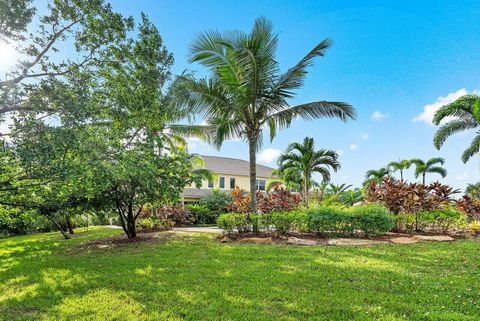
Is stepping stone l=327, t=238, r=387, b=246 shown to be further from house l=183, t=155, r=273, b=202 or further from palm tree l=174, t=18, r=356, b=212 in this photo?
house l=183, t=155, r=273, b=202

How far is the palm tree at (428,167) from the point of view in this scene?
96.8 feet

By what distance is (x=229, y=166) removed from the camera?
33.5 m

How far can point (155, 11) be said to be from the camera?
9172mm

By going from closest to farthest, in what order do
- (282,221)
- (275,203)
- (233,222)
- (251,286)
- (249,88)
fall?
1. (251,286)
2. (249,88)
3. (282,221)
4. (233,222)
5. (275,203)

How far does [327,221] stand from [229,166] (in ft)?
73.8

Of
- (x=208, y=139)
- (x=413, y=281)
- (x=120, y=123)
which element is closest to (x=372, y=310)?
(x=413, y=281)

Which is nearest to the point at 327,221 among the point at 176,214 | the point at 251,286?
the point at 251,286

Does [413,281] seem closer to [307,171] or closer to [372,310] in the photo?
[372,310]

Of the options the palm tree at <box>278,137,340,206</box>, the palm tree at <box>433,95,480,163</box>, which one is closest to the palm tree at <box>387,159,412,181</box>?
the palm tree at <box>433,95,480,163</box>

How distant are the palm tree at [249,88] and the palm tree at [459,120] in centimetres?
790

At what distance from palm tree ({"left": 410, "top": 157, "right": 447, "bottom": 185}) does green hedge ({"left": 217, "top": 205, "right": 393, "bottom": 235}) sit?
855 inches

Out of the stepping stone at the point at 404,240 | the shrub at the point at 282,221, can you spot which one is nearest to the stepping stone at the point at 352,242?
the stepping stone at the point at 404,240

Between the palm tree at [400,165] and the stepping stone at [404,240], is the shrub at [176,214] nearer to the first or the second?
the stepping stone at [404,240]

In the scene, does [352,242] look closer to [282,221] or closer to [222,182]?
[282,221]
